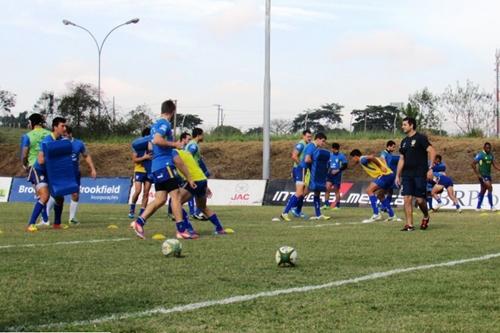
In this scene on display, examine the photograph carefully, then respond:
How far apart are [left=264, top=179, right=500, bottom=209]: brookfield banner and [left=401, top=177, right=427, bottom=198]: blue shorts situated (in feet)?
38.3

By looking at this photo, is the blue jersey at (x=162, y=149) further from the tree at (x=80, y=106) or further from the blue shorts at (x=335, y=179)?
the tree at (x=80, y=106)

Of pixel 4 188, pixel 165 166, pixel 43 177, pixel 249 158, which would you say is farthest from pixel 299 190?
pixel 249 158

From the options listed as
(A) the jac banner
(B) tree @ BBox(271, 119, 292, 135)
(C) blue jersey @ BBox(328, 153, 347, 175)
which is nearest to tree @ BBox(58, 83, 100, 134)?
(B) tree @ BBox(271, 119, 292, 135)

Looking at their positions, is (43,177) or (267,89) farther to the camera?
(267,89)

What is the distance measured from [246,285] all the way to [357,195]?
20781 mm

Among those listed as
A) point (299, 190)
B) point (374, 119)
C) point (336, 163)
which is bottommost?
point (299, 190)

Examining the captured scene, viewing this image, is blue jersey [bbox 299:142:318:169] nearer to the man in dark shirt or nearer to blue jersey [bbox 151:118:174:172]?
the man in dark shirt

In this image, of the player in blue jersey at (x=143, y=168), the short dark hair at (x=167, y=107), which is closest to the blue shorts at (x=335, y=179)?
the player in blue jersey at (x=143, y=168)

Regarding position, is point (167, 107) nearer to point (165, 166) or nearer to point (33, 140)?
point (165, 166)

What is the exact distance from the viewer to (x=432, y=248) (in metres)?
9.87

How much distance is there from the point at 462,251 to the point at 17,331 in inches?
253

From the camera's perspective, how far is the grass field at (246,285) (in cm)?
486

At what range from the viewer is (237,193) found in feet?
94.5

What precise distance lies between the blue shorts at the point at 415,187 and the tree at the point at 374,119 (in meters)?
33.5
